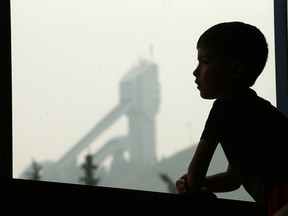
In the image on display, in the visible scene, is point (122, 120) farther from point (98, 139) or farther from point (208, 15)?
point (208, 15)

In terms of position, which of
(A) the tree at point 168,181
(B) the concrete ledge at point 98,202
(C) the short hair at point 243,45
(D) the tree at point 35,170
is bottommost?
(B) the concrete ledge at point 98,202

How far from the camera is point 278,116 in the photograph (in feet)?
2.63

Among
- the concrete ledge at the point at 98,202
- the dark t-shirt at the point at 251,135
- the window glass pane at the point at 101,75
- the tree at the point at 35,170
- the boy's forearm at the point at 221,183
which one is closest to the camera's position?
the dark t-shirt at the point at 251,135

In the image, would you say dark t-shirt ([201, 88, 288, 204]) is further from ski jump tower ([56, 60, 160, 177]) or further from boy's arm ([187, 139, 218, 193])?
ski jump tower ([56, 60, 160, 177])

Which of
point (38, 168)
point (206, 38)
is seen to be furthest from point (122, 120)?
point (206, 38)

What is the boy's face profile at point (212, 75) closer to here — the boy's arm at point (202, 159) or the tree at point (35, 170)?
the boy's arm at point (202, 159)

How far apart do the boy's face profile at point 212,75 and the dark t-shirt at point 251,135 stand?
2 centimetres

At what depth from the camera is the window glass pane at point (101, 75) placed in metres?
1.23

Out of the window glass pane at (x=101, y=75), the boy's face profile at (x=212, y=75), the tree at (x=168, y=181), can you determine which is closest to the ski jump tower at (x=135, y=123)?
the window glass pane at (x=101, y=75)

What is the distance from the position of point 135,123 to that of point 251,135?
97 centimetres

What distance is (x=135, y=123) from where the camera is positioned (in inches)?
68.7

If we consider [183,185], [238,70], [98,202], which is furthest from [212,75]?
[98,202]

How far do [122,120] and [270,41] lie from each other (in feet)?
2.38

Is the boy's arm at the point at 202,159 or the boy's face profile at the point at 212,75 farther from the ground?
the boy's face profile at the point at 212,75
